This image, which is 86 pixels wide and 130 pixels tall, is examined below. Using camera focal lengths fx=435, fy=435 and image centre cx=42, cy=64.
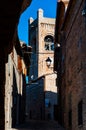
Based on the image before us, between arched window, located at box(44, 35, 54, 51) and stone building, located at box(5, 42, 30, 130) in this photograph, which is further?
arched window, located at box(44, 35, 54, 51)

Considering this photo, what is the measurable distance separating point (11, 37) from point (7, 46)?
0.36 m

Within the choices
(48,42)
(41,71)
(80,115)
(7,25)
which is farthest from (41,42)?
(7,25)

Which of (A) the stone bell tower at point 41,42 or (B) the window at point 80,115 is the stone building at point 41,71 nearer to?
(A) the stone bell tower at point 41,42

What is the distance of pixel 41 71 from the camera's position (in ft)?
282

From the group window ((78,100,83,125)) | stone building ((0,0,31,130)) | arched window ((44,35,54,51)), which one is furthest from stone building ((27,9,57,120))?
stone building ((0,0,31,130))

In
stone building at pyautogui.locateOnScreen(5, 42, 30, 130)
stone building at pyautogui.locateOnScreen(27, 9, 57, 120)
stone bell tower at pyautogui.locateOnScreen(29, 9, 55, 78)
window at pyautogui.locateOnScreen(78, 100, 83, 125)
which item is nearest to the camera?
window at pyautogui.locateOnScreen(78, 100, 83, 125)

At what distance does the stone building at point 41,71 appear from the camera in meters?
63.2

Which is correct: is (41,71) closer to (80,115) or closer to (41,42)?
(41,42)

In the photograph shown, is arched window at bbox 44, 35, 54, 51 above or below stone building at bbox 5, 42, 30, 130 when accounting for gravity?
above

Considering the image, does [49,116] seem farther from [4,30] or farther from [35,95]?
[4,30]

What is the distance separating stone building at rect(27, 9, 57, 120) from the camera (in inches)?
2486

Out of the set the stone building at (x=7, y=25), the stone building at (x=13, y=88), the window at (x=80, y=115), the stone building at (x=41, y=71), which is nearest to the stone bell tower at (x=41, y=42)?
the stone building at (x=41, y=71)

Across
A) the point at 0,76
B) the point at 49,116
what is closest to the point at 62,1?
the point at 0,76

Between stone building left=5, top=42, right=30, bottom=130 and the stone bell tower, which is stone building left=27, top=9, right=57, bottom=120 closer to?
the stone bell tower
